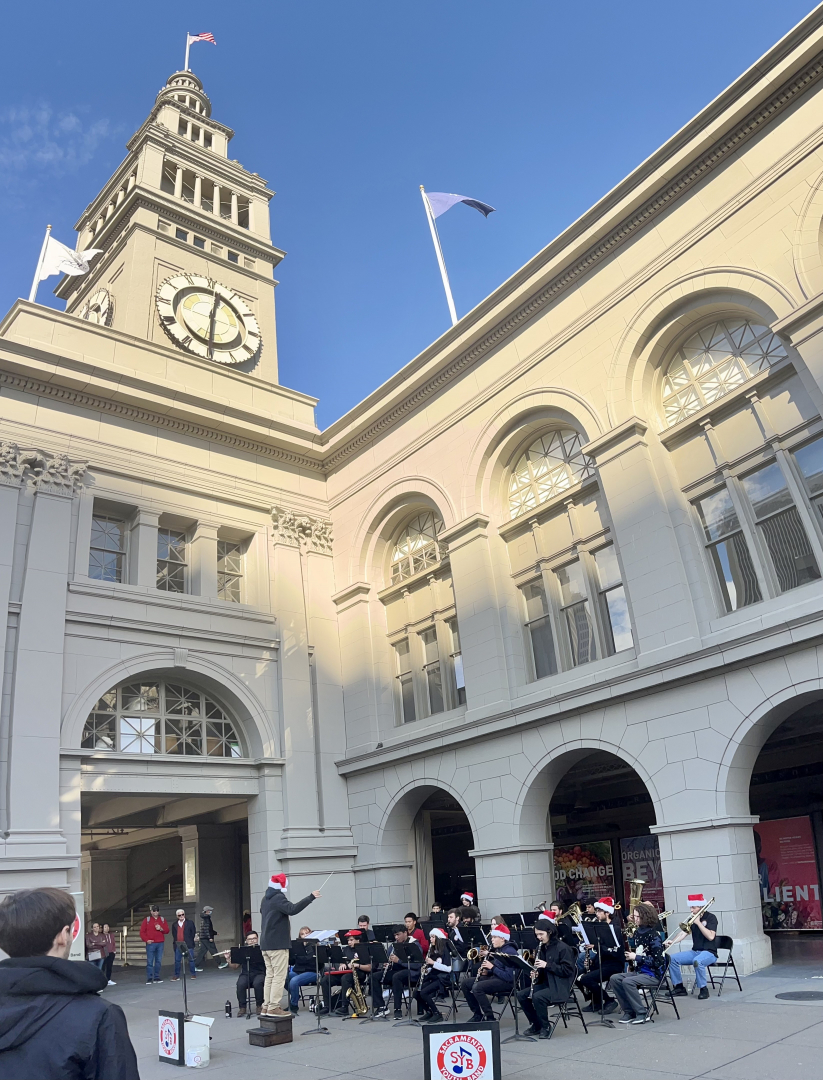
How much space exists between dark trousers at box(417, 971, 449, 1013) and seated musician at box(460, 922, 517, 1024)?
4.07 ft

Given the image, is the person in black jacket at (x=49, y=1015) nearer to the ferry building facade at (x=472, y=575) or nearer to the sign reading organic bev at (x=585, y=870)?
the ferry building facade at (x=472, y=575)

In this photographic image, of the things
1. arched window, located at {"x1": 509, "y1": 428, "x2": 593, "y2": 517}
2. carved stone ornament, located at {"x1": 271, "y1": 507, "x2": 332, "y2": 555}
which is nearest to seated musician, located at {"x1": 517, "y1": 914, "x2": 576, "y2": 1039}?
arched window, located at {"x1": 509, "y1": 428, "x2": 593, "y2": 517}

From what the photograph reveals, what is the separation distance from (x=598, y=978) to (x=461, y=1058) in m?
5.10

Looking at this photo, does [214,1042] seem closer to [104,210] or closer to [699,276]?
[699,276]

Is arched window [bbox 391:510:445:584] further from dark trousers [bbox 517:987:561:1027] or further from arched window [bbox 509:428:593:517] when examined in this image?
dark trousers [bbox 517:987:561:1027]

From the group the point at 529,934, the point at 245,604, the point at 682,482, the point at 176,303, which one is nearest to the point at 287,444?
the point at 245,604

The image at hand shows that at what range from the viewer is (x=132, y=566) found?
73.7 ft

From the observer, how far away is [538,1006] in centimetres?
1092

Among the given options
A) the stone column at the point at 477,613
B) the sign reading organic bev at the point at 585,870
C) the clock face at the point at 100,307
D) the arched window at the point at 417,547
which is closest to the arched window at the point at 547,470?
the stone column at the point at 477,613

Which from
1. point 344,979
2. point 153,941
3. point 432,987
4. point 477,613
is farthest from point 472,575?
point 153,941

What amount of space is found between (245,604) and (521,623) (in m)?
8.12

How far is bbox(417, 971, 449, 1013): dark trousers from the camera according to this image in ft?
41.1

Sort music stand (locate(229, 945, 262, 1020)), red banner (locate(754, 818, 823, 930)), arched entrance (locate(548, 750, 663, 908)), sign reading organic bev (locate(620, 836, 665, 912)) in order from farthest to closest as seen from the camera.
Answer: arched entrance (locate(548, 750, 663, 908))
sign reading organic bev (locate(620, 836, 665, 912))
red banner (locate(754, 818, 823, 930))
music stand (locate(229, 945, 262, 1020))

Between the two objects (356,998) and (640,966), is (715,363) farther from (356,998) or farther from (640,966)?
(356,998)
